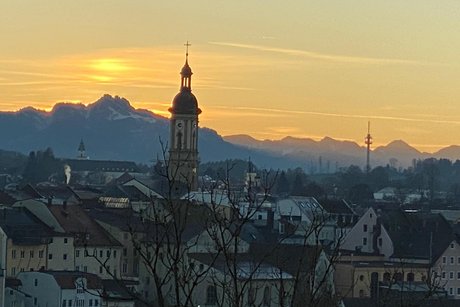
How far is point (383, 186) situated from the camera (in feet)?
527

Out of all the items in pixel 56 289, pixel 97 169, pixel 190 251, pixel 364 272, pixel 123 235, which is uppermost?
pixel 97 169

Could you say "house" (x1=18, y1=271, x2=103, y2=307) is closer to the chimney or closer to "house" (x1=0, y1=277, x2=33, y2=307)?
"house" (x1=0, y1=277, x2=33, y2=307)

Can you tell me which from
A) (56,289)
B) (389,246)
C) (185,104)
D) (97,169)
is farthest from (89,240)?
(97,169)

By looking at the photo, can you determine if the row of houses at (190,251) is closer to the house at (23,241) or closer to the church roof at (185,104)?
the house at (23,241)

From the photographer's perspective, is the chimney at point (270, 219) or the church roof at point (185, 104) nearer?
the chimney at point (270, 219)

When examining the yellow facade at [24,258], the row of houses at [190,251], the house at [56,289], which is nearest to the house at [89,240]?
the row of houses at [190,251]

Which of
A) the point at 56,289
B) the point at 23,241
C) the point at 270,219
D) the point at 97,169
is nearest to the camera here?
the point at 56,289

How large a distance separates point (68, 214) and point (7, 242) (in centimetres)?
552

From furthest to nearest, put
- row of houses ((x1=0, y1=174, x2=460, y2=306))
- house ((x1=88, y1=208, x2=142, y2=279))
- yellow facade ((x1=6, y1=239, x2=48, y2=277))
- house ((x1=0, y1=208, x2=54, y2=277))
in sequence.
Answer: house ((x1=88, y1=208, x2=142, y2=279)) < house ((x1=0, y1=208, x2=54, y2=277)) < yellow facade ((x1=6, y1=239, x2=48, y2=277)) < row of houses ((x1=0, y1=174, x2=460, y2=306))

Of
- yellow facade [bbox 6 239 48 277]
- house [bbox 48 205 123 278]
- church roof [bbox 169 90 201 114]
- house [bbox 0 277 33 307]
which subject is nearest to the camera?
house [bbox 0 277 33 307]

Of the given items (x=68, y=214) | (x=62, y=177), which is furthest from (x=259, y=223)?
(x=62, y=177)

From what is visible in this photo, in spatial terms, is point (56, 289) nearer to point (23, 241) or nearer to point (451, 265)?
point (23, 241)

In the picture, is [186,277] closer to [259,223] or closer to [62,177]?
[259,223]

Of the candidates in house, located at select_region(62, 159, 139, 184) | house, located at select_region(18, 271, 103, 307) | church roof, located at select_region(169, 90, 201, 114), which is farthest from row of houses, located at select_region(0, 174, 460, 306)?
house, located at select_region(62, 159, 139, 184)
